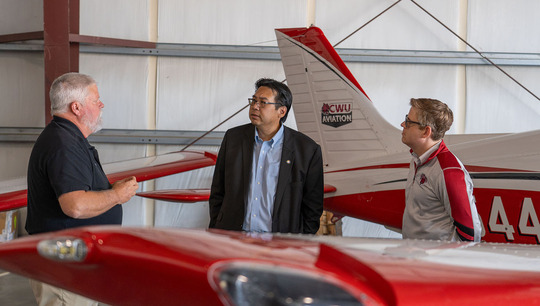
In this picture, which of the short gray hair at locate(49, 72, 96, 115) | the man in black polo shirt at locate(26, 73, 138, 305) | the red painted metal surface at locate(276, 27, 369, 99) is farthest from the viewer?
the red painted metal surface at locate(276, 27, 369, 99)

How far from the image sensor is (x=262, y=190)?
2.75 m

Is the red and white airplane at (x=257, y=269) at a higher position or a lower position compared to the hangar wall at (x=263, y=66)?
lower

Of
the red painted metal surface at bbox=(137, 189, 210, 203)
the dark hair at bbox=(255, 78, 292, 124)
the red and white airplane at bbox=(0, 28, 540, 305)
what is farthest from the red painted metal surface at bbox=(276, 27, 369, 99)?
the red and white airplane at bbox=(0, 28, 540, 305)

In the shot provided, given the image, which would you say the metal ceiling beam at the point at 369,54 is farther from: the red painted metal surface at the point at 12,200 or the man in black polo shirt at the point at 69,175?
the man in black polo shirt at the point at 69,175

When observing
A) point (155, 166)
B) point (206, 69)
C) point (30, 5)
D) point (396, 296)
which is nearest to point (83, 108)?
point (396, 296)

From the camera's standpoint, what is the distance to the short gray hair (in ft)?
7.42

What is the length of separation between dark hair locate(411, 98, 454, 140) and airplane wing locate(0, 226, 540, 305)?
1610 millimetres

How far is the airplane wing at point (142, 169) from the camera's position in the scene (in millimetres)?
3513

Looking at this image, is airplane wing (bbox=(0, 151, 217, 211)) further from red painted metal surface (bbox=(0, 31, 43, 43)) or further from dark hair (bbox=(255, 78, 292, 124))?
red painted metal surface (bbox=(0, 31, 43, 43))

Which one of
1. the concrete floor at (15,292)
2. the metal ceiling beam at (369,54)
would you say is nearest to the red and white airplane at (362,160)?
the concrete floor at (15,292)

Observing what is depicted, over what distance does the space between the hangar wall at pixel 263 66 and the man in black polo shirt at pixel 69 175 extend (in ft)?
16.6

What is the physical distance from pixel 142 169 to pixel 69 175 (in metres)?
2.77

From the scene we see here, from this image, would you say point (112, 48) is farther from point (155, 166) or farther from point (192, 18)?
point (155, 166)

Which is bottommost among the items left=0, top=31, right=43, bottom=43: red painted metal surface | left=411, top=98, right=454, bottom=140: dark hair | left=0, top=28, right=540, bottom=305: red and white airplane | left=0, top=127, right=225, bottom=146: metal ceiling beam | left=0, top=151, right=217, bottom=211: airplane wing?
left=0, top=151, right=217, bottom=211: airplane wing
